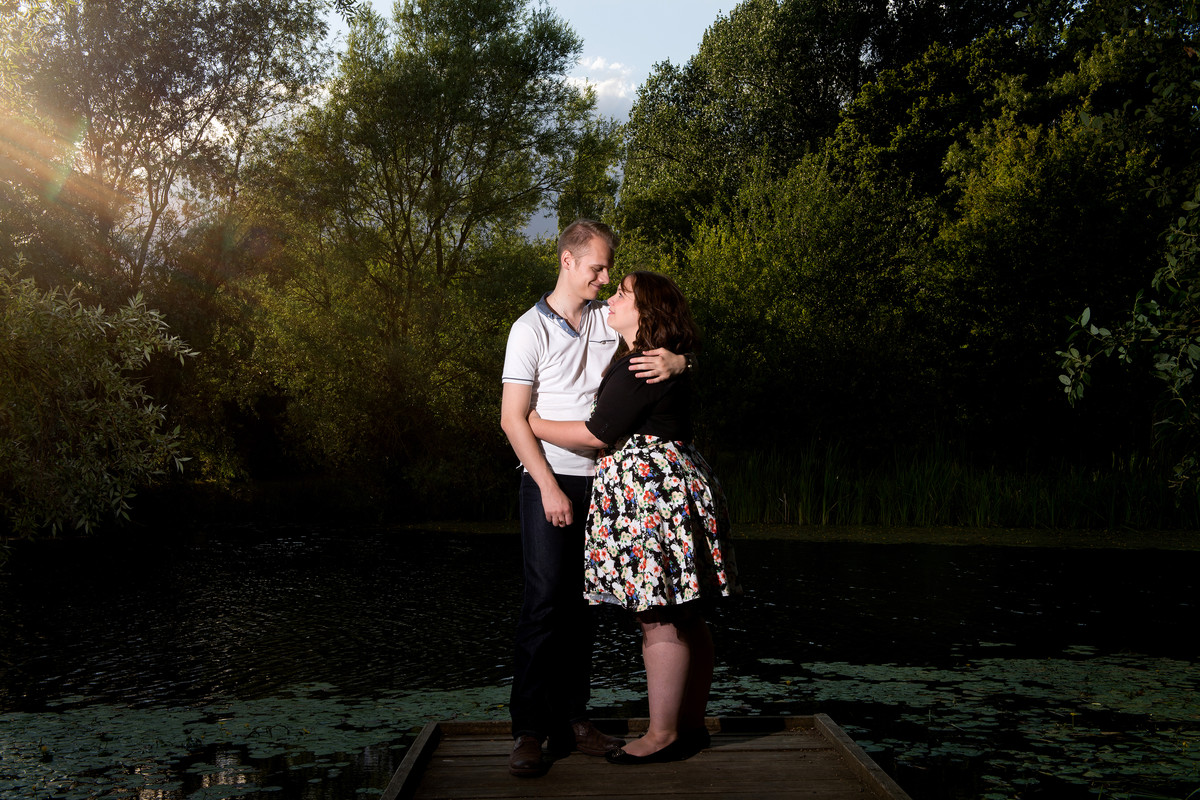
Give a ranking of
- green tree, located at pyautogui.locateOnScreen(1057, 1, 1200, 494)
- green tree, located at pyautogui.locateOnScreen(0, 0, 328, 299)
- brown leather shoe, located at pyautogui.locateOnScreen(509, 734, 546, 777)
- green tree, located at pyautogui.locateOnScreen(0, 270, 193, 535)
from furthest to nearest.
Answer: green tree, located at pyautogui.locateOnScreen(0, 0, 328, 299) → green tree, located at pyautogui.locateOnScreen(0, 270, 193, 535) → green tree, located at pyautogui.locateOnScreen(1057, 1, 1200, 494) → brown leather shoe, located at pyautogui.locateOnScreen(509, 734, 546, 777)

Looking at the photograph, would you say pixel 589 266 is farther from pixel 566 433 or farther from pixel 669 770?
pixel 669 770

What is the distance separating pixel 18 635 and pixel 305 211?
449 inches

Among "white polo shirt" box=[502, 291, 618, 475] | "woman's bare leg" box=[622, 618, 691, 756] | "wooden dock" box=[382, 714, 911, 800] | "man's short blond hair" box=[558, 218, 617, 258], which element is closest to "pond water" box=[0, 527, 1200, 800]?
"wooden dock" box=[382, 714, 911, 800]

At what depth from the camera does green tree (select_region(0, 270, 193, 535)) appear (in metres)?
5.73

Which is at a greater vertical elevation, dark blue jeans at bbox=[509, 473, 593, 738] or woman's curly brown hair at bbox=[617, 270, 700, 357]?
woman's curly brown hair at bbox=[617, 270, 700, 357]

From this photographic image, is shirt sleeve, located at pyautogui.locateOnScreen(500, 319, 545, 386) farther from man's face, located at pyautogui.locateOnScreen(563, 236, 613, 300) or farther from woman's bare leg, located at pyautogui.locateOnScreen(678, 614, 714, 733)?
woman's bare leg, located at pyautogui.locateOnScreen(678, 614, 714, 733)

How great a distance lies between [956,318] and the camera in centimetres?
1738

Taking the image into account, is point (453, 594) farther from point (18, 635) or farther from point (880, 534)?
point (880, 534)

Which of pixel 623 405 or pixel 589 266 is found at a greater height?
pixel 589 266

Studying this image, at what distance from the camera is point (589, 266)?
3.35 meters

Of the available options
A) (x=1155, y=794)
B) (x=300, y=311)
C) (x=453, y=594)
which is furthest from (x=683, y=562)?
(x=300, y=311)

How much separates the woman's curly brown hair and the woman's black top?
0.28 ft

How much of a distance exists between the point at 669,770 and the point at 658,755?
0.06 meters

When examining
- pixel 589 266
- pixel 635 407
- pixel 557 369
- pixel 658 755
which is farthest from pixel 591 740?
pixel 589 266
